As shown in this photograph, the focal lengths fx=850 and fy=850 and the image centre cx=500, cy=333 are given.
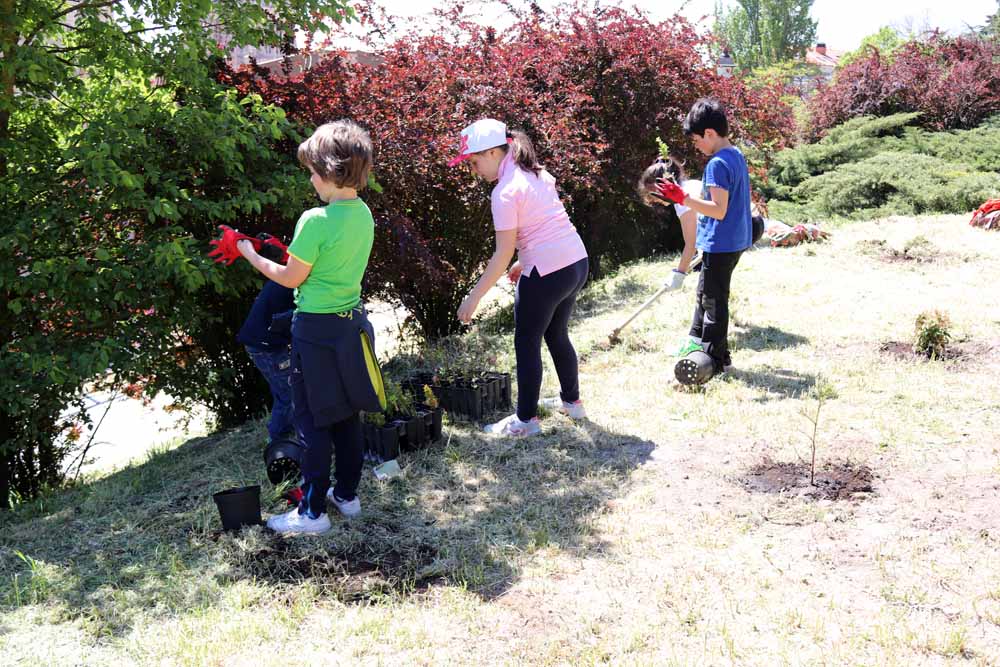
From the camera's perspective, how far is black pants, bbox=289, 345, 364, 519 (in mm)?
3492

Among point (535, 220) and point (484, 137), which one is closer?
point (484, 137)

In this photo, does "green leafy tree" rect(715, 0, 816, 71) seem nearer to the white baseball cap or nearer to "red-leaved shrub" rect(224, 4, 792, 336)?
"red-leaved shrub" rect(224, 4, 792, 336)

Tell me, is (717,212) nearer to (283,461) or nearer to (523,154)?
(523,154)

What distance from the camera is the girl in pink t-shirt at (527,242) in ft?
13.6

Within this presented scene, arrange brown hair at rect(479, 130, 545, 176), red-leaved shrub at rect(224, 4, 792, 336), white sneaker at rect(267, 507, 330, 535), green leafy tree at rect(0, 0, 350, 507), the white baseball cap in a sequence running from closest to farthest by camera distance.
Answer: white sneaker at rect(267, 507, 330, 535) < the white baseball cap < brown hair at rect(479, 130, 545, 176) < green leafy tree at rect(0, 0, 350, 507) < red-leaved shrub at rect(224, 4, 792, 336)

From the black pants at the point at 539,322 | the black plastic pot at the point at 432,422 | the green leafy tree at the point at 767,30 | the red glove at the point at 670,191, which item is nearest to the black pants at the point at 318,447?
the black plastic pot at the point at 432,422

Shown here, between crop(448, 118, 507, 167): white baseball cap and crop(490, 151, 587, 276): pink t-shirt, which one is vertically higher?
crop(448, 118, 507, 167): white baseball cap

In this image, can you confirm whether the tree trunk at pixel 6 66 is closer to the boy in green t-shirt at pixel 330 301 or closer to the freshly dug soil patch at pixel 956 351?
the boy in green t-shirt at pixel 330 301

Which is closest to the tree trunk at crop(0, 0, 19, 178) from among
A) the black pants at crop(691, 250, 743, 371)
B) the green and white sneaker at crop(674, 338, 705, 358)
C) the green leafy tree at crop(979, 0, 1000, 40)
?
the black pants at crop(691, 250, 743, 371)

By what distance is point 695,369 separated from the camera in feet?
17.4

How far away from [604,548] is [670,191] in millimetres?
2360

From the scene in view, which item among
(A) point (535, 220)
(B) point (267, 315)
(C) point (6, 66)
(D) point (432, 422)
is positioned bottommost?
(D) point (432, 422)

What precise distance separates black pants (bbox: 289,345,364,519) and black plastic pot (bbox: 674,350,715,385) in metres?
2.43

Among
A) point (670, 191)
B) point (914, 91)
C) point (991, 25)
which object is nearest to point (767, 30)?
point (991, 25)
